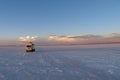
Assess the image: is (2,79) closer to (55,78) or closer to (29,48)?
(55,78)

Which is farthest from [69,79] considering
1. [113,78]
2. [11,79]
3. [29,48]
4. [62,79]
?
[29,48]

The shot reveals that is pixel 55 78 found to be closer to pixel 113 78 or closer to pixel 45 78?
pixel 45 78

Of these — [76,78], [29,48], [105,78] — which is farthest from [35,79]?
[29,48]

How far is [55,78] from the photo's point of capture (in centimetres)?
1010

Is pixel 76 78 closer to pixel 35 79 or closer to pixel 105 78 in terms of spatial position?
pixel 105 78

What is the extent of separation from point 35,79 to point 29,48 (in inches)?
1424

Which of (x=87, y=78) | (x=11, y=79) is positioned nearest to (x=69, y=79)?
(x=87, y=78)

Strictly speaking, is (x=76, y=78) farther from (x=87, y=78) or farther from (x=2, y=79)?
(x=2, y=79)

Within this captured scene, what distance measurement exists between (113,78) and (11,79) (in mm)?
6050

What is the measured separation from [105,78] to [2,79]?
20.0 ft

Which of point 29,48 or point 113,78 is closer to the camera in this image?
point 113,78

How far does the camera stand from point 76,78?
33.0ft

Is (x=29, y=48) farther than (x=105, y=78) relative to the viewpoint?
Yes

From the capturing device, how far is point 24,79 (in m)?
9.91
